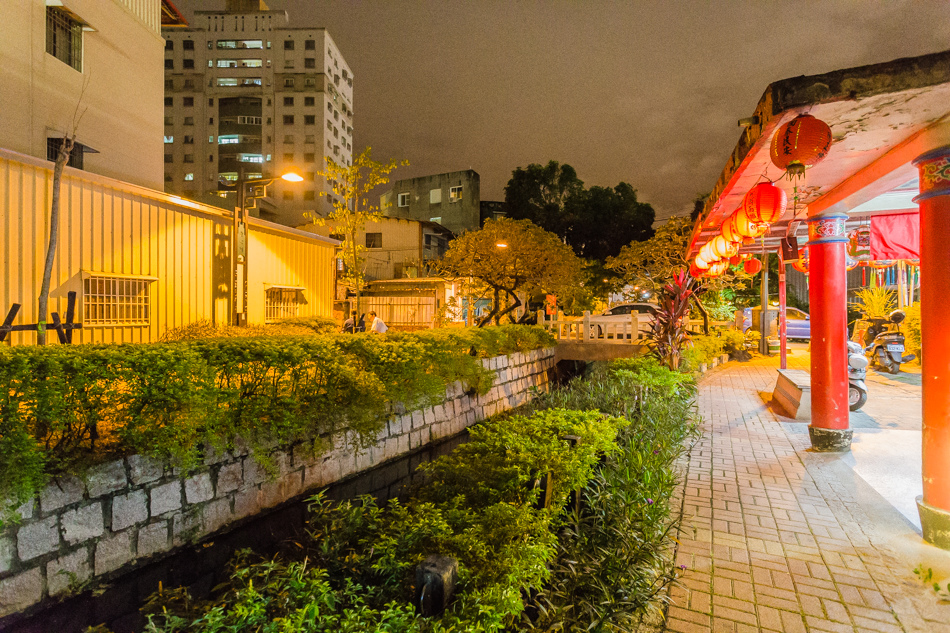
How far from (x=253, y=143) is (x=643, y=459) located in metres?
47.5

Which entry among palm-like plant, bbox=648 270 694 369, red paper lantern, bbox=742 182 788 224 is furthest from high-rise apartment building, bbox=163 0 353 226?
red paper lantern, bbox=742 182 788 224

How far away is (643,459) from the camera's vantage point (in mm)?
4352

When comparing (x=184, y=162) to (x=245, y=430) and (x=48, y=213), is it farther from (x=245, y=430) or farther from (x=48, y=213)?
(x=245, y=430)

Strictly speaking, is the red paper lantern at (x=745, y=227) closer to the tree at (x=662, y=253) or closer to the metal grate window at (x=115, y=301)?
the metal grate window at (x=115, y=301)

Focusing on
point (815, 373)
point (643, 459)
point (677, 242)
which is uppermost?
Answer: point (677, 242)

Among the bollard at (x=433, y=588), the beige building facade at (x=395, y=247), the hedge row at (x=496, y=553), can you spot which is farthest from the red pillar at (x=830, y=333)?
the beige building facade at (x=395, y=247)

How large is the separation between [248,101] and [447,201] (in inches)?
884

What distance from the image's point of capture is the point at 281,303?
12578mm

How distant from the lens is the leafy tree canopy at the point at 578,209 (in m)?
30.0

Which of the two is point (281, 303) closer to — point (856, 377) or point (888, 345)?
point (856, 377)

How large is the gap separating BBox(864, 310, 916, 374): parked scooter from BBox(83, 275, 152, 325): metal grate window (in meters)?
17.3

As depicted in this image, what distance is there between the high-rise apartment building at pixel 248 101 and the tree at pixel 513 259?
29473 mm

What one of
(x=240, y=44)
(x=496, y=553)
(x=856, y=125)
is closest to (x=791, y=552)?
(x=496, y=553)

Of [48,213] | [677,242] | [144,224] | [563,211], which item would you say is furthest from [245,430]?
[563,211]
